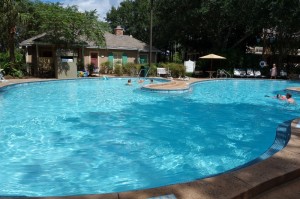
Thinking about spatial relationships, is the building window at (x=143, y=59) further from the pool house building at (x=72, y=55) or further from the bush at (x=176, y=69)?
the bush at (x=176, y=69)

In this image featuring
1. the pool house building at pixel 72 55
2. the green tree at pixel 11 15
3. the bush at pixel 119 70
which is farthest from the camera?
the bush at pixel 119 70

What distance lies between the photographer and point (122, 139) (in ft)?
24.8

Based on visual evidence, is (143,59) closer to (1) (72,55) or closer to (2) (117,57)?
(2) (117,57)

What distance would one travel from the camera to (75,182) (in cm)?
512

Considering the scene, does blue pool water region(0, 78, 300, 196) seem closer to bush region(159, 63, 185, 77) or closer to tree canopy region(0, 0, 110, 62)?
tree canopy region(0, 0, 110, 62)

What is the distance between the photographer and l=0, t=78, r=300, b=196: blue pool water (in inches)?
208

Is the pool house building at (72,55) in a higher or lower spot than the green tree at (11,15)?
lower

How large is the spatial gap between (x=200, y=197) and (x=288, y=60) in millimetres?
30683

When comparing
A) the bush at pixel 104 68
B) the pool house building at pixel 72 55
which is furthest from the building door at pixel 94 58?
the bush at pixel 104 68

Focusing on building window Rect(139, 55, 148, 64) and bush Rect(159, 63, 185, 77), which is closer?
bush Rect(159, 63, 185, 77)

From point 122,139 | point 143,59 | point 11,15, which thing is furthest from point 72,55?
point 122,139

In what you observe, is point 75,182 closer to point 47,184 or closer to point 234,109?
point 47,184

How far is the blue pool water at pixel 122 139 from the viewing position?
5285 millimetres

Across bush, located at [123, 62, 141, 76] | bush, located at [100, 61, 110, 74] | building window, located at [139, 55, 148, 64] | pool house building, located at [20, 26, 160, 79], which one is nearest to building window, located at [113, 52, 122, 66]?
pool house building, located at [20, 26, 160, 79]
